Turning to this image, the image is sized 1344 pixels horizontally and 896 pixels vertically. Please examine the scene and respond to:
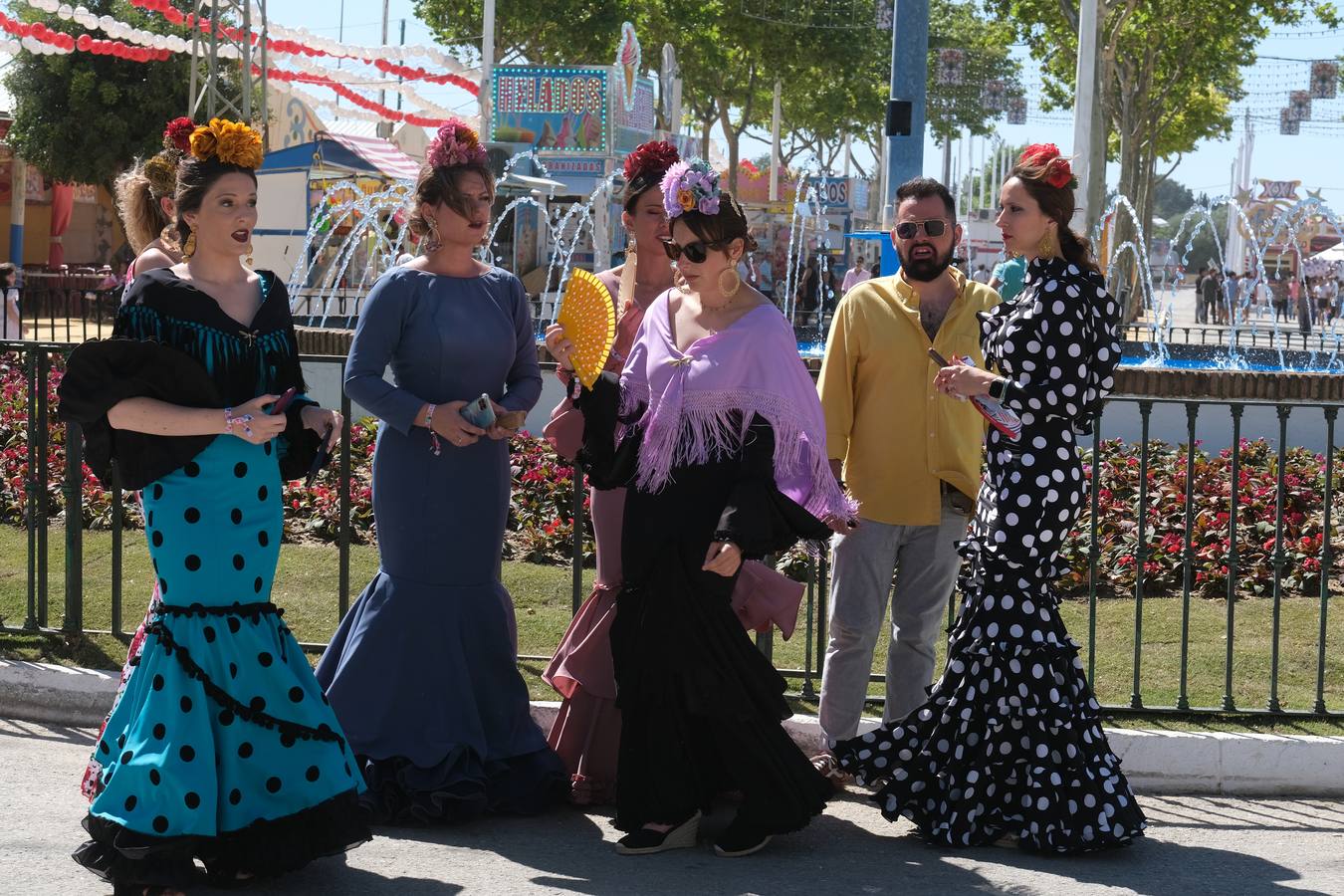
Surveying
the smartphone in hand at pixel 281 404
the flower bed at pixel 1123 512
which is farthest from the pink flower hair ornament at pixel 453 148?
the flower bed at pixel 1123 512

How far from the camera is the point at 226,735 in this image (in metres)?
4.12

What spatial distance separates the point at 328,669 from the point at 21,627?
226 cm

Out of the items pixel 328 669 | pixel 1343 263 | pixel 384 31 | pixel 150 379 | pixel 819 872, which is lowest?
pixel 819 872

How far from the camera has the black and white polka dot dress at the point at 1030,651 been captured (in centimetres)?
458

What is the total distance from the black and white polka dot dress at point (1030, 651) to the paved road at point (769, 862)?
0.13 m

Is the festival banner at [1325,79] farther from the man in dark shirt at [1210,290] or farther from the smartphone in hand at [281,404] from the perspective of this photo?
the smartphone in hand at [281,404]

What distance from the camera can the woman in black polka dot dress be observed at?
4.58 meters

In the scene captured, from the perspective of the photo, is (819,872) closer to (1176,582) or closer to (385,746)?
(385,746)

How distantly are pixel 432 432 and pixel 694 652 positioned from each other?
1048 millimetres

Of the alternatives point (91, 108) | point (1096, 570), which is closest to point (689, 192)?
point (1096, 570)

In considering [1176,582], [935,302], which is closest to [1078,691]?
[935,302]

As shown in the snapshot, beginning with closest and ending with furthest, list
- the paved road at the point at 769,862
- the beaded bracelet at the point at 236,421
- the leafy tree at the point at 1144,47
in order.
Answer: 1. the beaded bracelet at the point at 236,421
2. the paved road at the point at 769,862
3. the leafy tree at the point at 1144,47

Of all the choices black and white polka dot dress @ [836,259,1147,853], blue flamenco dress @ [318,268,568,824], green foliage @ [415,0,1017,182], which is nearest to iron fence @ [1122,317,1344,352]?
green foliage @ [415,0,1017,182]

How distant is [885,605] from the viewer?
5.07m
